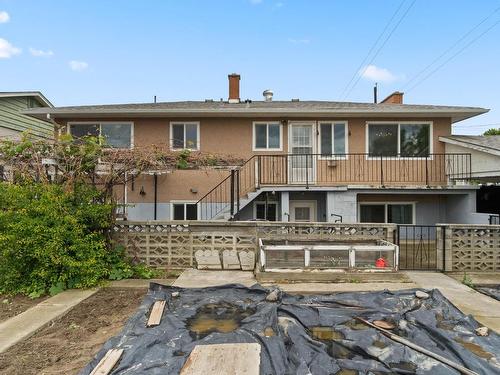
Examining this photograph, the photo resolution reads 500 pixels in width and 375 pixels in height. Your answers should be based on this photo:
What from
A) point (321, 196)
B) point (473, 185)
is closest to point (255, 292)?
point (321, 196)

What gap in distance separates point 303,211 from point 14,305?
8719mm

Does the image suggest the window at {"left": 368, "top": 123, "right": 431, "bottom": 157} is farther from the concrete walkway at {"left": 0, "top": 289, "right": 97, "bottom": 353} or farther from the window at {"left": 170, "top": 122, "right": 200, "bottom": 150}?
the concrete walkway at {"left": 0, "top": 289, "right": 97, "bottom": 353}

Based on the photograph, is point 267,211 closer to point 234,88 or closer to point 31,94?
point 234,88

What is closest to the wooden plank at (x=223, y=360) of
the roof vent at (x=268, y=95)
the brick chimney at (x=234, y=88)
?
the brick chimney at (x=234, y=88)

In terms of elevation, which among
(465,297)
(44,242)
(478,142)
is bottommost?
(465,297)

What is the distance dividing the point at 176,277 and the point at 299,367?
473 centimetres

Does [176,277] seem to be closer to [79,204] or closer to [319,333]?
[79,204]

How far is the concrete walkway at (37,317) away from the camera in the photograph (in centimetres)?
461

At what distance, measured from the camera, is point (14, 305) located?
6113 mm

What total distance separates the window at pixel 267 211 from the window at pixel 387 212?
9.90 feet

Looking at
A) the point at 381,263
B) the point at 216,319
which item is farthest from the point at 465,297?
the point at 216,319

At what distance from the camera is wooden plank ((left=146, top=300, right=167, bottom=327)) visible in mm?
4594

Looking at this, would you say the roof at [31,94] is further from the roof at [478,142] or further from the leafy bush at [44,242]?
the roof at [478,142]

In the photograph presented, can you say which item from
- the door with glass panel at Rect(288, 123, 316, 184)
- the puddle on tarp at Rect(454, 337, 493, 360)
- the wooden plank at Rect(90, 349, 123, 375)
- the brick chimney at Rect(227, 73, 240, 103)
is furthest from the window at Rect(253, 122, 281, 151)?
the wooden plank at Rect(90, 349, 123, 375)
